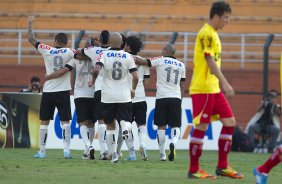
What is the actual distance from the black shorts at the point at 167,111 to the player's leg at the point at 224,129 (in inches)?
204

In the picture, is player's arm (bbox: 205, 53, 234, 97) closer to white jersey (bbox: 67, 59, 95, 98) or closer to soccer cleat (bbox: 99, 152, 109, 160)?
soccer cleat (bbox: 99, 152, 109, 160)

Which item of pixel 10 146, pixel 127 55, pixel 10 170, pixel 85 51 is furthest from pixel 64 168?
pixel 10 146

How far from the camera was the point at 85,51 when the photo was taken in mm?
16781

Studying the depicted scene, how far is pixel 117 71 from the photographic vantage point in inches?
607

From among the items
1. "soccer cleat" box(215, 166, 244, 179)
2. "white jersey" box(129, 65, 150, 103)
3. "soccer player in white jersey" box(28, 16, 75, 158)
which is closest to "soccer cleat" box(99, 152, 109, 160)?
"soccer player in white jersey" box(28, 16, 75, 158)

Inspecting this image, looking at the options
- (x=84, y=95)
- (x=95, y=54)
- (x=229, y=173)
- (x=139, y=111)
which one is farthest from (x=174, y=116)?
(x=229, y=173)

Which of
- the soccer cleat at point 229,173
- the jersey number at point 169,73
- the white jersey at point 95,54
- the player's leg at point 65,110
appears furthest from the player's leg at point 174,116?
the soccer cleat at point 229,173

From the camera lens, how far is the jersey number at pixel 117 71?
1535cm

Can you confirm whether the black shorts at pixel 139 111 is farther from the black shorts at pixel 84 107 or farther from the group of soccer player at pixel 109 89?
the black shorts at pixel 84 107

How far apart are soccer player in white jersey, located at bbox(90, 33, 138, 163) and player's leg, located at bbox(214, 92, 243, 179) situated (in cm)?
336

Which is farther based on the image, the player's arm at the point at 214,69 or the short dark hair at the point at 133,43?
the short dark hair at the point at 133,43

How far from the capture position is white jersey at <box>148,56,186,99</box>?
17234mm

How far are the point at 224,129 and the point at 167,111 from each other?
533 centimetres

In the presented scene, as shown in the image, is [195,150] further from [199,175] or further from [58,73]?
[58,73]
